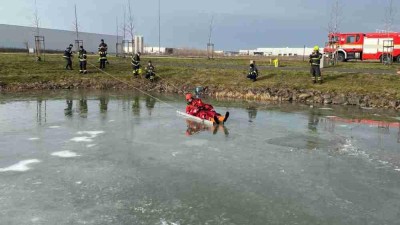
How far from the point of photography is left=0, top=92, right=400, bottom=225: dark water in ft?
20.0

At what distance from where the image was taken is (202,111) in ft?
44.4

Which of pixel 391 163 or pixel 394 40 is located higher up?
pixel 394 40

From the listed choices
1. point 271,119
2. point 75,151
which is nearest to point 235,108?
point 271,119

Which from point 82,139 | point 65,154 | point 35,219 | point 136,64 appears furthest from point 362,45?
point 35,219

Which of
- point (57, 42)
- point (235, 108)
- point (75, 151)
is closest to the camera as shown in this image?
point (75, 151)

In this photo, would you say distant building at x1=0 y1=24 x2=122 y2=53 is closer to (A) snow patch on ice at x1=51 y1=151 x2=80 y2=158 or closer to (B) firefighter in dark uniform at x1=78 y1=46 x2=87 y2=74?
(B) firefighter in dark uniform at x1=78 y1=46 x2=87 y2=74

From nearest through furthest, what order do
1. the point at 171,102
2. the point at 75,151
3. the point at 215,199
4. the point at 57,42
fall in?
the point at 215,199
the point at 75,151
the point at 171,102
the point at 57,42

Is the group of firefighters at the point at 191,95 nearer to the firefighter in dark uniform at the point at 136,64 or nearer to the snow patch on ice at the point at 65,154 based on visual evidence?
the firefighter in dark uniform at the point at 136,64

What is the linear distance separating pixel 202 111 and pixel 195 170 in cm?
544

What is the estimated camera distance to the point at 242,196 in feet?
22.2

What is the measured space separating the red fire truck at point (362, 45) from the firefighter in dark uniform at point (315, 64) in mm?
11929

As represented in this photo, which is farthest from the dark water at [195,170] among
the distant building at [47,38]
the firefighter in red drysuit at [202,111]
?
the distant building at [47,38]

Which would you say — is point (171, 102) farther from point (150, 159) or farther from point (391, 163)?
point (391, 163)

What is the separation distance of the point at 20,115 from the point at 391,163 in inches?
473
